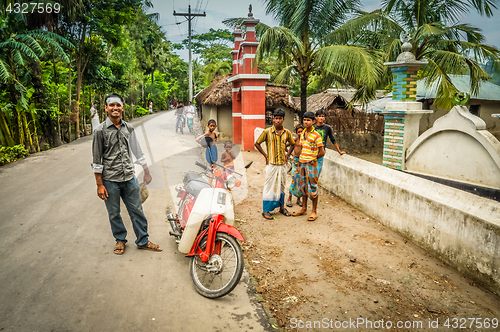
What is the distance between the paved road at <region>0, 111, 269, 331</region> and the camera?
9.60 feet

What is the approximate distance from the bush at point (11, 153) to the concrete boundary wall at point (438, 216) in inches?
367

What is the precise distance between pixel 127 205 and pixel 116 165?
21.4 inches

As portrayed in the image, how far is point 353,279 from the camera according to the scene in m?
3.74

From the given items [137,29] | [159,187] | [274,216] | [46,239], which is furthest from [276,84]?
[137,29]

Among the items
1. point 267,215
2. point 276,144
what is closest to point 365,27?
point 276,144

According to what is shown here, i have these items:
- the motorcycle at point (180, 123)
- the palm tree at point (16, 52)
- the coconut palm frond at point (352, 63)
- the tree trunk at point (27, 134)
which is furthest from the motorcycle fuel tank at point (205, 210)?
the motorcycle at point (180, 123)

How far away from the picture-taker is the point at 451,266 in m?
3.92

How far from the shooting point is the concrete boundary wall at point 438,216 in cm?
345

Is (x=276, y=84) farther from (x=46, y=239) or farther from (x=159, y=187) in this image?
(x=46, y=239)

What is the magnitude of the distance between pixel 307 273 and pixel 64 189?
5365 mm

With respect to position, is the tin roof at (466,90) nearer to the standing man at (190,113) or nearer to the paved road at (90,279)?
the standing man at (190,113)

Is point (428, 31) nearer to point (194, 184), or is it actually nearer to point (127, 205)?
point (194, 184)

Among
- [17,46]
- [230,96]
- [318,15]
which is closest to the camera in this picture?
[17,46]

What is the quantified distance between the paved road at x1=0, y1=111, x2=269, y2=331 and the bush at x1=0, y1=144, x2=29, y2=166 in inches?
154
